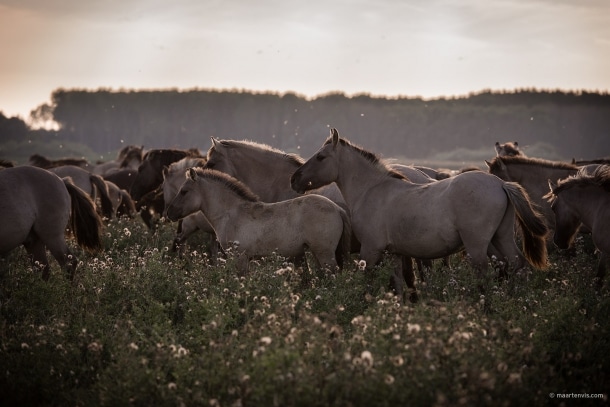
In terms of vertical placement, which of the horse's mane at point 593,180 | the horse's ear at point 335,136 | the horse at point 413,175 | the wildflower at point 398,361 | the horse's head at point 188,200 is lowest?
the wildflower at point 398,361

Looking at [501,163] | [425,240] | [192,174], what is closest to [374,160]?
[425,240]

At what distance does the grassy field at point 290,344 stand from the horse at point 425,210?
17.1 inches

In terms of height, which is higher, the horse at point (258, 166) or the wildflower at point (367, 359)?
the horse at point (258, 166)

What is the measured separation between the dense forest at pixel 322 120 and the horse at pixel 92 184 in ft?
238

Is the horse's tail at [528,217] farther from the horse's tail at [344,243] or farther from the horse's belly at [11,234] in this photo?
the horse's belly at [11,234]

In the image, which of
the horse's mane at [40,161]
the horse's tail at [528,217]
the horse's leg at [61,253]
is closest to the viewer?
the horse's tail at [528,217]

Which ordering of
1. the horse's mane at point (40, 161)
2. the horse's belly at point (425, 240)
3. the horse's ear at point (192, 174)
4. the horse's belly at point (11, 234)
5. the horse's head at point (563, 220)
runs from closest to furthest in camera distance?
1. the horse's belly at point (425, 240)
2. the horse's belly at point (11, 234)
3. the horse's head at point (563, 220)
4. the horse's ear at point (192, 174)
5. the horse's mane at point (40, 161)

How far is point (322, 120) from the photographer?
107812 millimetres

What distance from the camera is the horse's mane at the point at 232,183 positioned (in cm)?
975

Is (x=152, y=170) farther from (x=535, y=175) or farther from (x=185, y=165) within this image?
(x=535, y=175)

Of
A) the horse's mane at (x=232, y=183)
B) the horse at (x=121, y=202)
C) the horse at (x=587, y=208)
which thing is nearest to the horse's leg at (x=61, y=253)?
the horse's mane at (x=232, y=183)

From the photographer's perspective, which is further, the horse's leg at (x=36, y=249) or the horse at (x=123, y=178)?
the horse at (x=123, y=178)

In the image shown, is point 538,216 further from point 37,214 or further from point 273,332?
point 37,214

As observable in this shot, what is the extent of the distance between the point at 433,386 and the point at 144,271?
5.00m
